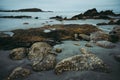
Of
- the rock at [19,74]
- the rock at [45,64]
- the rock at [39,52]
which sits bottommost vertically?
the rock at [19,74]

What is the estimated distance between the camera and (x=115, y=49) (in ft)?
28.7

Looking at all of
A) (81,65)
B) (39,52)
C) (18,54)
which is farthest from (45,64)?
(18,54)

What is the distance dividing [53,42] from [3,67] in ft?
11.9

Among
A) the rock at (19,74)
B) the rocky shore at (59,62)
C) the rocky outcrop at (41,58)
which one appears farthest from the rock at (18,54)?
the rock at (19,74)

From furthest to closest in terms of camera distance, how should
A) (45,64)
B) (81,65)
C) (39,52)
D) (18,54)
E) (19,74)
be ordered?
(18,54) < (39,52) < (45,64) < (81,65) < (19,74)

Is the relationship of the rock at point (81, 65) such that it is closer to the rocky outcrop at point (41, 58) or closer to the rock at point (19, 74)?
the rocky outcrop at point (41, 58)

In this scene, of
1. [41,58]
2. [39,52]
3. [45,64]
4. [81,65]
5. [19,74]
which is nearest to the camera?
[19,74]

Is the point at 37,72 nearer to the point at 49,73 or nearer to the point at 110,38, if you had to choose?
the point at 49,73

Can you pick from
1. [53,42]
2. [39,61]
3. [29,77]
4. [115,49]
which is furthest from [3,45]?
[115,49]

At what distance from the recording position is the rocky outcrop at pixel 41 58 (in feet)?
21.0

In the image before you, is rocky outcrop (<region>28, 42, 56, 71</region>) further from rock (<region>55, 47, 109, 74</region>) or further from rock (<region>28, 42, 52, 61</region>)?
rock (<region>55, 47, 109, 74</region>)

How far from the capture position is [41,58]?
22.3ft

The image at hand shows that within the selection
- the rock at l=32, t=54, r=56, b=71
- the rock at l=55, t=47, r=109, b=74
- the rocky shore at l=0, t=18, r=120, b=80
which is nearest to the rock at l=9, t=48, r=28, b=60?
the rocky shore at l=0, t=18, r=120, b=80

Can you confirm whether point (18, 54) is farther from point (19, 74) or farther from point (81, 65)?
point (81, 65)
